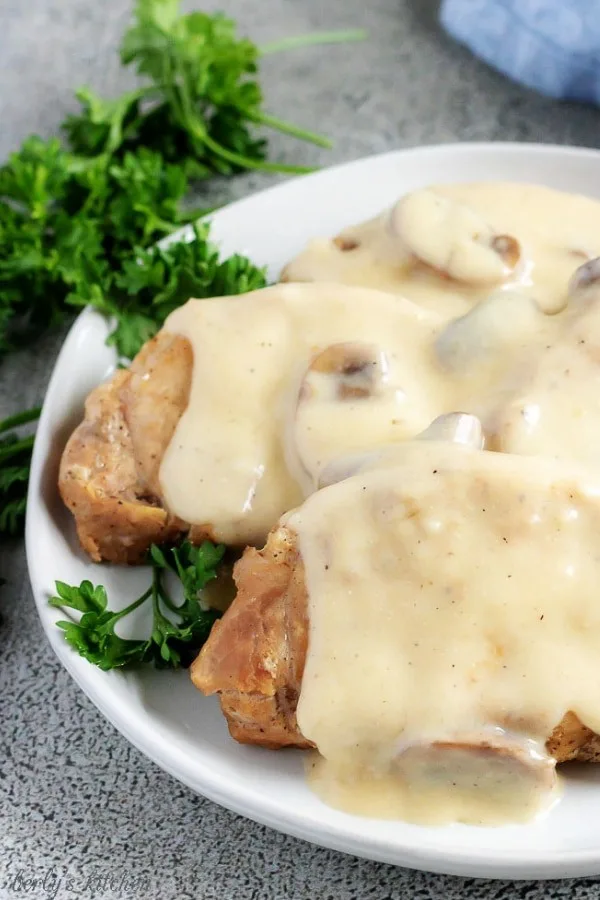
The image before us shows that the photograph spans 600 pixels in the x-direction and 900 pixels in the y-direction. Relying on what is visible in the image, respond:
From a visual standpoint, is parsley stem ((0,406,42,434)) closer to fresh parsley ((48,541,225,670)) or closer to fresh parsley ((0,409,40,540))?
fresh parsley ((0,409,40,540))

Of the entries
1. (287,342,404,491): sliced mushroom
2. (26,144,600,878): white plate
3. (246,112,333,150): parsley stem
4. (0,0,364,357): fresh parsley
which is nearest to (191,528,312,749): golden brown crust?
(26,144,600,878): white plate

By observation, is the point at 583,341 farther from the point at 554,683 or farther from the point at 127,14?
the point at 127,14

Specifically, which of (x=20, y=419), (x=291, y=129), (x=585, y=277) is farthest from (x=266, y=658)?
(x=291, y=129)

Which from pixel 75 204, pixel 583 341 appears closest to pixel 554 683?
pixel 583 341

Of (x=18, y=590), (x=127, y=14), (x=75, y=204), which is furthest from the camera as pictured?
Result: (x=127, y=14)

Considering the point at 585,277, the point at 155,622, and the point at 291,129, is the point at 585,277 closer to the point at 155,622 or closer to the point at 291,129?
the point at 155,622
